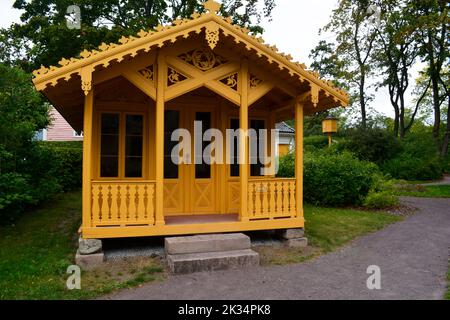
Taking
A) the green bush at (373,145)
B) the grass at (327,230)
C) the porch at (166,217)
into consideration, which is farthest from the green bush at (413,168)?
the porch at (166,217)

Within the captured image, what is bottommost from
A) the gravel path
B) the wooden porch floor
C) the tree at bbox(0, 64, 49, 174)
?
the gravel path

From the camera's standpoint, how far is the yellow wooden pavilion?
247 inches

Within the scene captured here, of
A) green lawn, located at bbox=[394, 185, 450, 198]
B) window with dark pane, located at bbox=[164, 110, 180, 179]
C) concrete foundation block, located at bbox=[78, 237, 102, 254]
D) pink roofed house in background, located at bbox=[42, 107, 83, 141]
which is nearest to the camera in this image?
concrete foundation block, located at bbox=[78, 237, 102, 254]

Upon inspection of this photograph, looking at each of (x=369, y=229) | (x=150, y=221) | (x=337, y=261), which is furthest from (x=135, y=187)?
(x=369, y=229)

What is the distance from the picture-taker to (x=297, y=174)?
760cm

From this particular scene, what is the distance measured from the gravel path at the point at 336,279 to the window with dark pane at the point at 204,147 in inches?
115

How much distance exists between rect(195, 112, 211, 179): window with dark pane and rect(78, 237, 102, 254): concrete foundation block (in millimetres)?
2770

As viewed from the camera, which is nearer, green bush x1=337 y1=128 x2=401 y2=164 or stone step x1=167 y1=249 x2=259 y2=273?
stone step x1=167 y1=249 x2=259 y2=273

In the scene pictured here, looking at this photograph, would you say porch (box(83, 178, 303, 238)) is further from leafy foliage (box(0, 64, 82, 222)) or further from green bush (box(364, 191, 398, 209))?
green bush (box(364, 191, 398, 209))

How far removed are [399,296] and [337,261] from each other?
67.6 inches

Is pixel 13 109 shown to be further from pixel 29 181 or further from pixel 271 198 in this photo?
pixel 271 198

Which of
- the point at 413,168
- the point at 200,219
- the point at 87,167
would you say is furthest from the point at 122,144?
the point at 413,168

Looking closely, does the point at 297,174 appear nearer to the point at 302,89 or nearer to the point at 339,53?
the point at 302,89

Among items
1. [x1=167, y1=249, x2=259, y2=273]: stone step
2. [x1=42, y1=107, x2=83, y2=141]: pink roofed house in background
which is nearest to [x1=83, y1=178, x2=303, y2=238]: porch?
[x1=167, y1=249, x2=259, y2=273]: stone step
